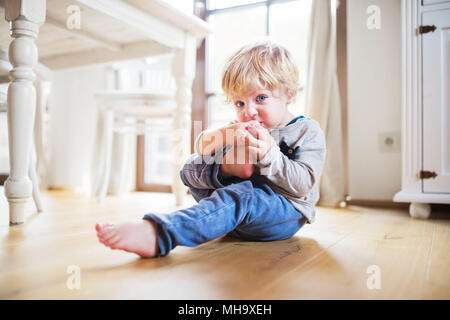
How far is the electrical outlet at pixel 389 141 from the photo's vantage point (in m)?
1.70

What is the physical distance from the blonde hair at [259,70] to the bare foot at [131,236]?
38 cm

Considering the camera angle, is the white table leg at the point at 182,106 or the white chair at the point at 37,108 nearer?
the white chair at the point at 37,108

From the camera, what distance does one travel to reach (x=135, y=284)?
1.70 feet

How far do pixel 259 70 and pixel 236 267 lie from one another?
0.43 meters

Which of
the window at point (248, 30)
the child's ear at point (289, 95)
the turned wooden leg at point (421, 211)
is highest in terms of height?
the window at point (248, 30)

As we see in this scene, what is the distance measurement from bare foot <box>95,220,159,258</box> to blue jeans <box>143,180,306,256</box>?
0.04ft

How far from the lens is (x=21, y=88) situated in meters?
0.95

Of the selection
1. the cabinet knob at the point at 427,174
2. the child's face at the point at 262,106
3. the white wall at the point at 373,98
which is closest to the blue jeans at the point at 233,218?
the child's face at the point at 262,106

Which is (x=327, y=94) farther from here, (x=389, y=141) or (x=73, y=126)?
(x=73, y=126)

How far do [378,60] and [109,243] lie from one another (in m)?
1.60

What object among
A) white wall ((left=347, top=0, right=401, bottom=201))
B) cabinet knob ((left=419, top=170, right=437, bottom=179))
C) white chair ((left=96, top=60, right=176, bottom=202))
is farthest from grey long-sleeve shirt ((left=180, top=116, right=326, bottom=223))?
white wall ((left=347, top=0, right=401, bottom=201))

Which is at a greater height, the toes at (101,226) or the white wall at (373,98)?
the white wall at (373,98)

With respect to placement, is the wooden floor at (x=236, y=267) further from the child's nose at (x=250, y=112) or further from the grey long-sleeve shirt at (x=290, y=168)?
the child's nose at (x=250, y=112)
